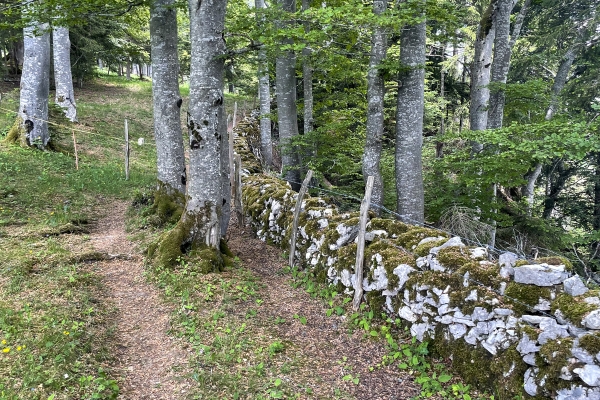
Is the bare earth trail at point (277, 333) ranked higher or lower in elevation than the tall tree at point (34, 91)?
lower

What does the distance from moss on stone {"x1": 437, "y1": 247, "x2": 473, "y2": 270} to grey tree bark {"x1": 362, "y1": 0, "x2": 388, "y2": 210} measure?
2781mm

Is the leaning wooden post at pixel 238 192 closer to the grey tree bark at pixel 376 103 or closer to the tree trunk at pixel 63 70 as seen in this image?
the grey tree bark at pixel 376 103

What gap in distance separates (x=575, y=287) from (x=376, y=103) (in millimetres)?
4439

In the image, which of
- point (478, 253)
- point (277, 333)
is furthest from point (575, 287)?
point (277, 333)

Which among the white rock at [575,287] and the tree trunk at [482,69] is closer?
the white rock at [575,287]

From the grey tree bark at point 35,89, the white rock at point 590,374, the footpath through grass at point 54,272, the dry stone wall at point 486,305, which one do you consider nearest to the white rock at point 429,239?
the dry stone wall at point 486,305

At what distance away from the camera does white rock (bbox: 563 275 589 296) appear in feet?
11.0

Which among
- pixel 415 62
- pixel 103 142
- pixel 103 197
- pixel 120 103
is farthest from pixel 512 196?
pixel 120 103

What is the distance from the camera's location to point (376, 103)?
6.85 m

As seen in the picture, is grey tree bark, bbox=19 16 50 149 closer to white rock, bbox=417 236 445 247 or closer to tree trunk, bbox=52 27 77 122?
tree trunk, bbox=52 27 77 122

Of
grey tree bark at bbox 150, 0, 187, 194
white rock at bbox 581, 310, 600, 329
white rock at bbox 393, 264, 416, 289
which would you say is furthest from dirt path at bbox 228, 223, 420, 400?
grey tree bark at bbox 150, 0, 187, 194

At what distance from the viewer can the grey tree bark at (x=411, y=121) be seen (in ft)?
21.2

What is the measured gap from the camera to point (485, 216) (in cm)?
806

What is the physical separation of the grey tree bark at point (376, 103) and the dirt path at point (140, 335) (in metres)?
4.24
